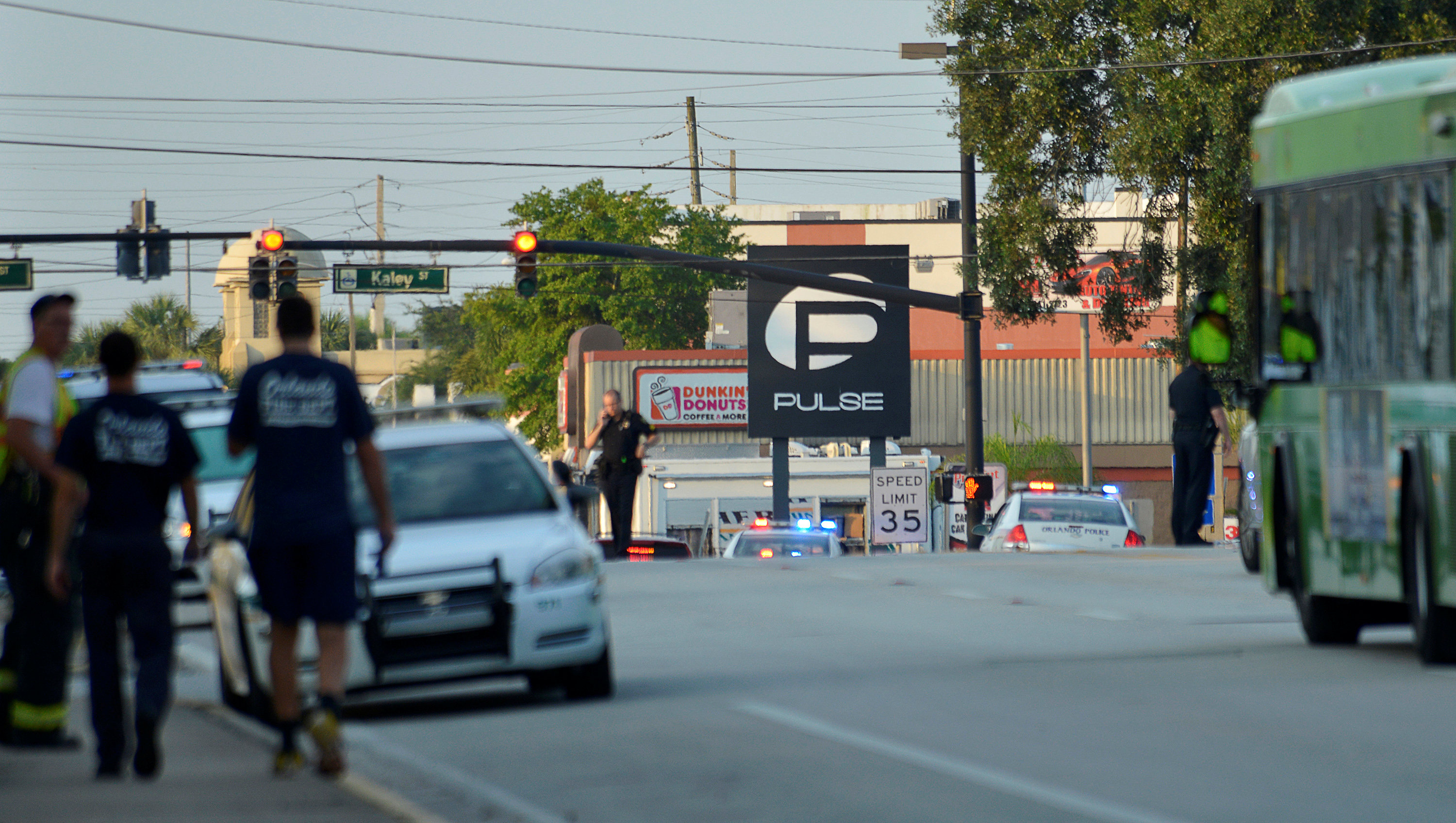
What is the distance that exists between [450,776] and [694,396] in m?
58.6

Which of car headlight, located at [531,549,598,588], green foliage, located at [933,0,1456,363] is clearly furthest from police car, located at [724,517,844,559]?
car headlight, located at [531,549,598,588]

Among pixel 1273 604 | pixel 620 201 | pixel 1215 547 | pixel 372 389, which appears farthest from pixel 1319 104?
pixel 372 389

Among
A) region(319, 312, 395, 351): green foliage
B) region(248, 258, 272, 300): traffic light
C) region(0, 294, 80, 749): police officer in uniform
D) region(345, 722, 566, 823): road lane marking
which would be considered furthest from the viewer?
region(319, 312, 395, 351): green foliage

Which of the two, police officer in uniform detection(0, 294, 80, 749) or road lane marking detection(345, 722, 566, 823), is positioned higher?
police officer in uniform detection(0, 294, 80, 749)

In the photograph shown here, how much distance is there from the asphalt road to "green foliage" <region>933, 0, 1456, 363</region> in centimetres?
1833

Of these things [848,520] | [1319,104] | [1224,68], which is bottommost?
[848,520]

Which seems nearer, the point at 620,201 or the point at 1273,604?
the point at 1273,604

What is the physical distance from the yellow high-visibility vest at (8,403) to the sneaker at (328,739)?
1582 millimetres

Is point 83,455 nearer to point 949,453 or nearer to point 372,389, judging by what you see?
point 949,453

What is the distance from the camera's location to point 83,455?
25.0 ft

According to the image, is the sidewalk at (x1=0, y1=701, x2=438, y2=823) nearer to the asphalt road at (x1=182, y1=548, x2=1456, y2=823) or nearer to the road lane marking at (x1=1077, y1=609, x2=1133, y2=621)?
the asphalt road at (x1=182, y1=548, x2=1456, y2=823)

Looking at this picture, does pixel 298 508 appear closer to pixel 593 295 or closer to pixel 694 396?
pixel 694 396

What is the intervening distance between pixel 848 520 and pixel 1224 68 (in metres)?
22.9

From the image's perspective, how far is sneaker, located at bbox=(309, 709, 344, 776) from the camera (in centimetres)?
734
